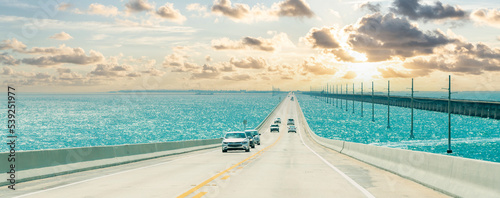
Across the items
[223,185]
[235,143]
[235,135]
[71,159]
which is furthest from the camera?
[235,135]

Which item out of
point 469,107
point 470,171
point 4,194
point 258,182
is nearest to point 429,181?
point 470,171

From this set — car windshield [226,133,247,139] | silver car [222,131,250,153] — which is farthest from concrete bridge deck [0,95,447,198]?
car windshield [226,133,247,139]

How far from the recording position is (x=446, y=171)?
1179cm

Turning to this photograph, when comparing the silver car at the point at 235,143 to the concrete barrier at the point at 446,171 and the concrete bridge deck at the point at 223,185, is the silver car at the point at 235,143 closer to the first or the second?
the concrete barrier at the point at 446,171

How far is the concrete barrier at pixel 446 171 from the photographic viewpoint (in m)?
9.26

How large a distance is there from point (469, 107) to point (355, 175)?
117 metres

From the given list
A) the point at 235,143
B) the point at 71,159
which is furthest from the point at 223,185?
the point at 235,143

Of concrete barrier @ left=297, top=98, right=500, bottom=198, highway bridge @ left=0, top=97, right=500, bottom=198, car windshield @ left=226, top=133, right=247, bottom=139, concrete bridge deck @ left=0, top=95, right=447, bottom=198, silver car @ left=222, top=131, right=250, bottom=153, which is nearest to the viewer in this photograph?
concrete barrier @ left=297, top=98, right=500, bottom=198

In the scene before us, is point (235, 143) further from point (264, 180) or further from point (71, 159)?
point (264, 180)

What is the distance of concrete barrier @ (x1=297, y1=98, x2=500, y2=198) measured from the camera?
30.4 feet

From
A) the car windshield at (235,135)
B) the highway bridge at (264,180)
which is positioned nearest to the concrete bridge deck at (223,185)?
the highway bridge at (264,180)

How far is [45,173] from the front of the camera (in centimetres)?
1502

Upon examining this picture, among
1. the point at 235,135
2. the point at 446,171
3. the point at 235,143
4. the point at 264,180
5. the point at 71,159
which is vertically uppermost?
the point at 446,171

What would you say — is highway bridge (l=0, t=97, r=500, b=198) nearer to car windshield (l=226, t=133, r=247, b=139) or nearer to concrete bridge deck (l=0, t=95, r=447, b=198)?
concrete bridge deck (l=0, t=95, r=447, b=198)
